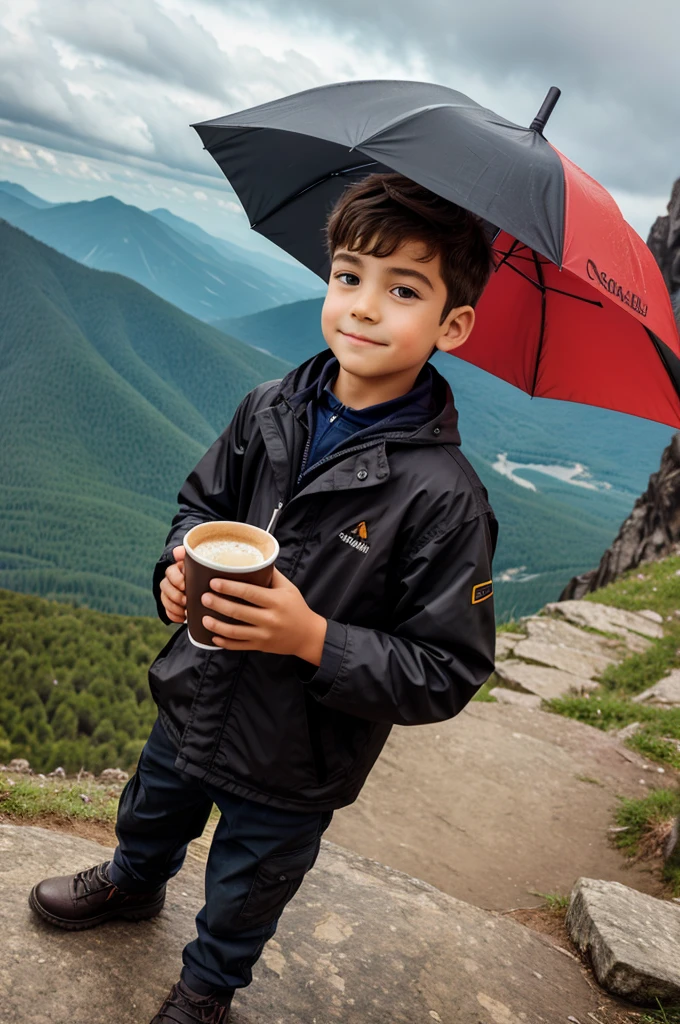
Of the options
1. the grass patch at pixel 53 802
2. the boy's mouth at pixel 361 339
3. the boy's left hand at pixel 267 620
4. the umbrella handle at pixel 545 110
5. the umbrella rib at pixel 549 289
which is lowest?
the grass patch at pixel 53 802

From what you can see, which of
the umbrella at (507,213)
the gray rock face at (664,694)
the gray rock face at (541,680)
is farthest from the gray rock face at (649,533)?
the umbrella at (507,213)

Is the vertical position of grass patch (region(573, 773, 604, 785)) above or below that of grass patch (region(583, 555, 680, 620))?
below

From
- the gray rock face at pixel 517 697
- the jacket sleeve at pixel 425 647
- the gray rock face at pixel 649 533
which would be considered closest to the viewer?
the jacket sleeve at pixel 425 647

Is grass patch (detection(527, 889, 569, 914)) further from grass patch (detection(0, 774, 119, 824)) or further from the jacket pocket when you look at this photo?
the jacket pocket

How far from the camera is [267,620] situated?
6.21 ft

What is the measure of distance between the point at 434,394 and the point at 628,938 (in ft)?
8.60

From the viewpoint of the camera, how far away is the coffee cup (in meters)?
1.79

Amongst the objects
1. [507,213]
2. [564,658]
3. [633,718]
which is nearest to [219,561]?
[507,213]

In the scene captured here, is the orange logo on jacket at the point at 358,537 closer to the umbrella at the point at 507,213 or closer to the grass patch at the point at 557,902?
the umbrella at the point at 507,213

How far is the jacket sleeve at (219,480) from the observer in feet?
8.67

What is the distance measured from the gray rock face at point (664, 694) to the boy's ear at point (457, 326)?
6.16 m

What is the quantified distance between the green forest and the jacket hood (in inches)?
785

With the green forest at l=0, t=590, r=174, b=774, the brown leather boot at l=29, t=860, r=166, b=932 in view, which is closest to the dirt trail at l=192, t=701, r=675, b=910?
the brown leather boot at l=29, t=860, r=166, b=932

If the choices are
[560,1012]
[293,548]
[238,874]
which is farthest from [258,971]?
[293,548]
